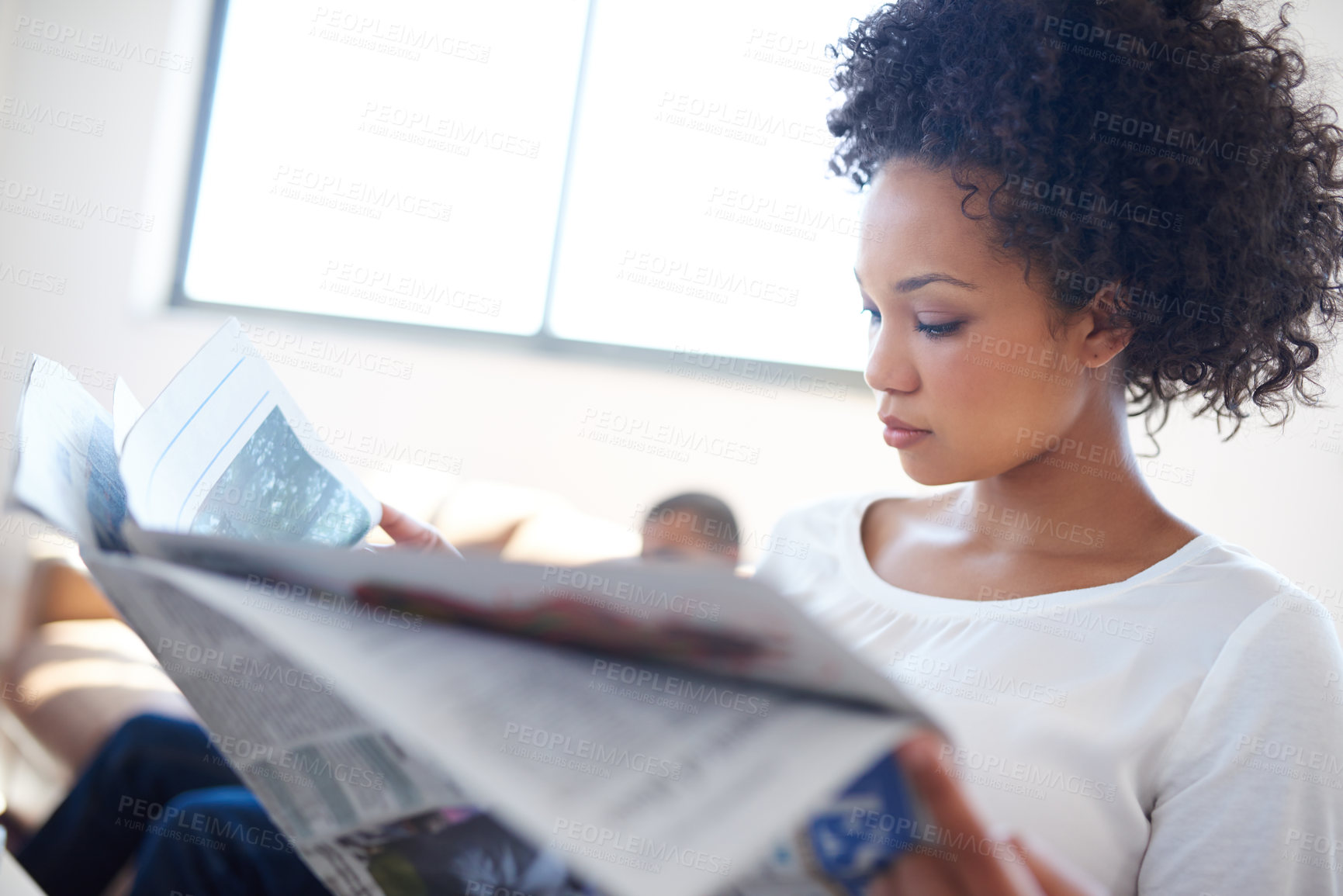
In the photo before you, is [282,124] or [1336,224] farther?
[282,124]

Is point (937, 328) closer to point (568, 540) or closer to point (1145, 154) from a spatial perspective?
point (1145, 154)

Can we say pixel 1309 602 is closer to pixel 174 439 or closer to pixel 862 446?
pixel 174 439

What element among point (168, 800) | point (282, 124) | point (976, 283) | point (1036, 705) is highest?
point (282, 124)

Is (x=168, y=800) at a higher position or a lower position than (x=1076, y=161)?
lower

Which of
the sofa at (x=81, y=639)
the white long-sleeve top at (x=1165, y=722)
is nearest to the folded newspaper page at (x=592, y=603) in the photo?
the white long-sleeve top at (x=1165, y=722)

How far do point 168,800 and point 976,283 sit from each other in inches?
40.5

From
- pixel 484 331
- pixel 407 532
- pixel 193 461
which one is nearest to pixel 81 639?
pixel 484 331

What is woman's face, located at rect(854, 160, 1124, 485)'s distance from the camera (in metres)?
0.78

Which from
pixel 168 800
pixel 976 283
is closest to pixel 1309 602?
pixel 976 283

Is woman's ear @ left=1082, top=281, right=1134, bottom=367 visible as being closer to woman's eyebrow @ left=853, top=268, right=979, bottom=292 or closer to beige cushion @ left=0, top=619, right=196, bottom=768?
woman's eyebrow @ left=853, top=268, right=979, bottom=292

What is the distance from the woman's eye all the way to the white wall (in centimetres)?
164

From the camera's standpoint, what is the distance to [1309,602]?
69 centimetres

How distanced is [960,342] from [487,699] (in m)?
0.61

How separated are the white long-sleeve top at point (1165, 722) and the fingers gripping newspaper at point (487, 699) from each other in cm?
27
